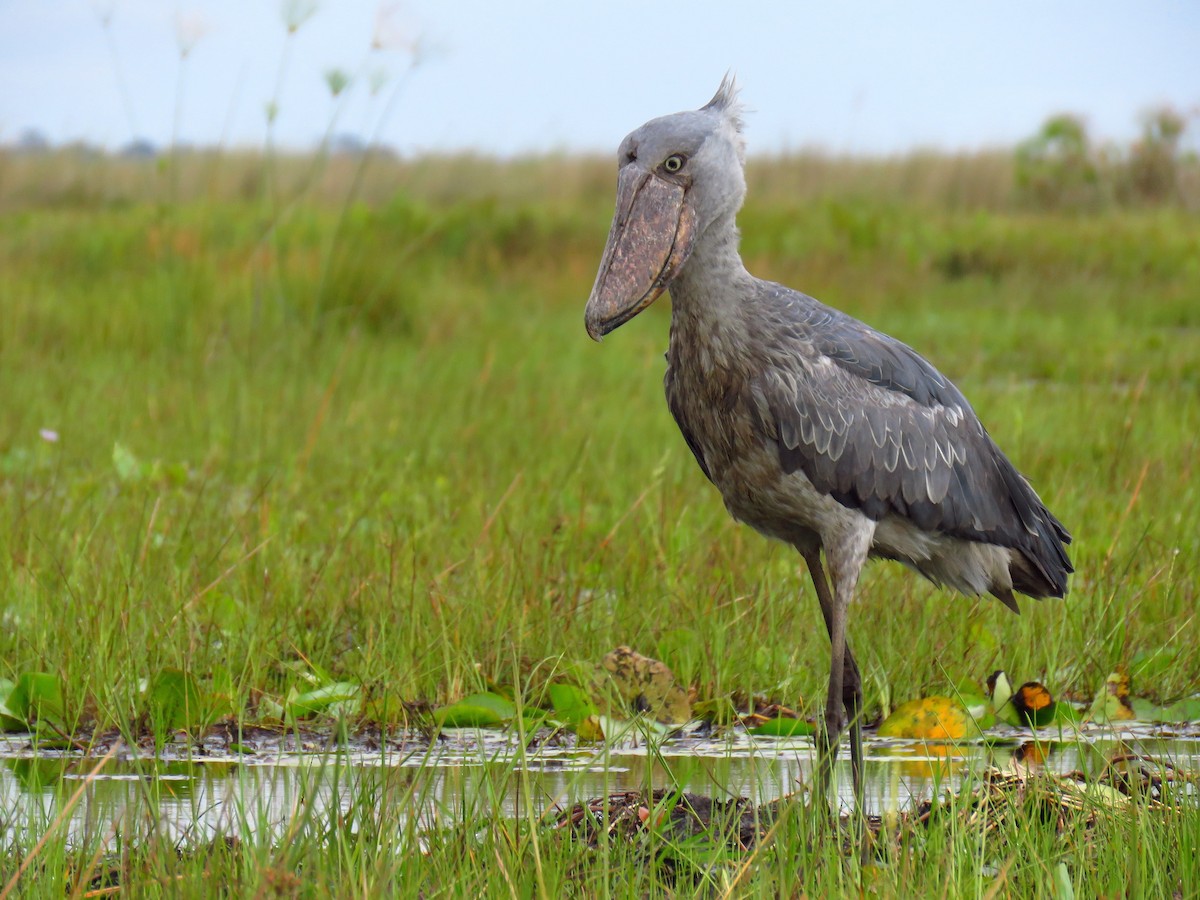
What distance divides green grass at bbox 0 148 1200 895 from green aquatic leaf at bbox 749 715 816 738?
5.7 inches

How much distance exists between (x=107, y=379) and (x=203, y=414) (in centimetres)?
91

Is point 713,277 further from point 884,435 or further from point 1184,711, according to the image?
point 1184,711

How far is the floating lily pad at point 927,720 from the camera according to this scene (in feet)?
10.6

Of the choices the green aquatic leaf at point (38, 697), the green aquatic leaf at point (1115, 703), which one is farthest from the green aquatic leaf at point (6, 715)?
the green aquatic leaf at point (1115, 703)

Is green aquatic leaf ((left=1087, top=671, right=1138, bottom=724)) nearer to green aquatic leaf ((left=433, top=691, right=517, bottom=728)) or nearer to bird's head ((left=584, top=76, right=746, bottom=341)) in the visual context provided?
green aquatic leaf ((left=433, top=691, right=517, bottom=728))

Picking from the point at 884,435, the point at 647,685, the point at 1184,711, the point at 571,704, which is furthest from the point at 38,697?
the point at 1184,711

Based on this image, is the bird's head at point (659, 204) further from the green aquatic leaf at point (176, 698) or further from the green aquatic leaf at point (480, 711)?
the green aquatic leaf at point (176, 698)

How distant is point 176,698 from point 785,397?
1.46m

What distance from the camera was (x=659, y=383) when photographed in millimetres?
8289

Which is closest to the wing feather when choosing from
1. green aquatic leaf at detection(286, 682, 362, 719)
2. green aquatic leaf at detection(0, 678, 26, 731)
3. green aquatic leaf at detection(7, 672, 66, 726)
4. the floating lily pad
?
the floating lily pad

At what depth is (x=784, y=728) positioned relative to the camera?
3.32 meters

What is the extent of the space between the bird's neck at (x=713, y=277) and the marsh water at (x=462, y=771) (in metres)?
0.83

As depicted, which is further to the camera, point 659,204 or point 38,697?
point 38,697

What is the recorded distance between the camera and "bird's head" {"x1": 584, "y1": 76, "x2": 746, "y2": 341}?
275 cm
